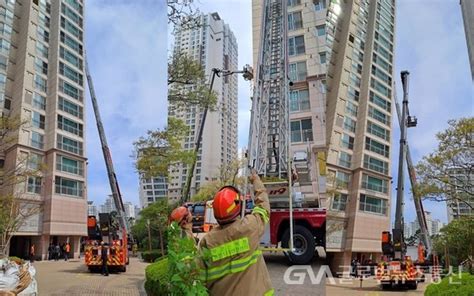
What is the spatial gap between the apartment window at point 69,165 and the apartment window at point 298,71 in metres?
3.07

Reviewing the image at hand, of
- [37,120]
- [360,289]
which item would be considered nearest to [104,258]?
[37,120]

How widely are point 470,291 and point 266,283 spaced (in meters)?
1.86

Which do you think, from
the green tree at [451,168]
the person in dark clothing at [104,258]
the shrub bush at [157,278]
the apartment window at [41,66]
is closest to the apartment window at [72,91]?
the apartment window at [41,66]

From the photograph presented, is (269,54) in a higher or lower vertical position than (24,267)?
higher

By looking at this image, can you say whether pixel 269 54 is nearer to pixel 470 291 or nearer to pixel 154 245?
pixel 470 291

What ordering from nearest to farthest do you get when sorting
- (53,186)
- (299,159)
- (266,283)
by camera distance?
(266,283)
(299,159)
(53,186)

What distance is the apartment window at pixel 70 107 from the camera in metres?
5.70

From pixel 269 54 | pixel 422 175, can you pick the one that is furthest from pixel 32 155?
pixel 422 175

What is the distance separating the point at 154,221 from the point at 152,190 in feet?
1.28

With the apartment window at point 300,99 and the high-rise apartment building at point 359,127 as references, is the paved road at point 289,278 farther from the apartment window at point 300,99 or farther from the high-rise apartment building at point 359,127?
the apartment window at point 300,99

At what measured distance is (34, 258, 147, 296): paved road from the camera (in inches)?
238

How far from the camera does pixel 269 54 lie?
3844 millimetres

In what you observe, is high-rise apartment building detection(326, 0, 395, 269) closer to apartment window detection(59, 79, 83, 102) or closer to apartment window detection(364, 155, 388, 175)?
apartment window detection(364, 155, 388, 175)

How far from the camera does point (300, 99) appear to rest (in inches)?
147
